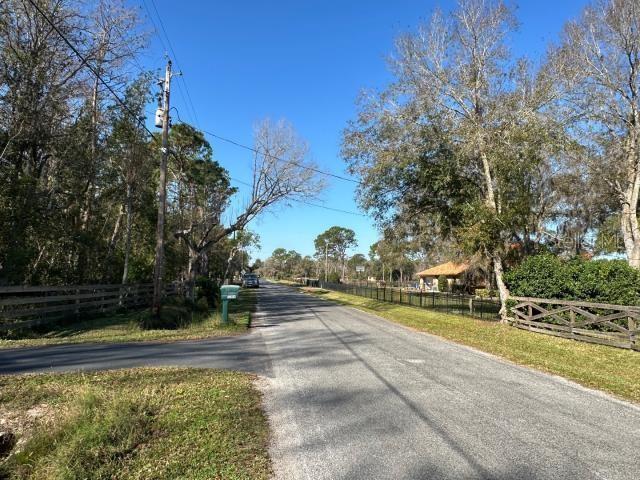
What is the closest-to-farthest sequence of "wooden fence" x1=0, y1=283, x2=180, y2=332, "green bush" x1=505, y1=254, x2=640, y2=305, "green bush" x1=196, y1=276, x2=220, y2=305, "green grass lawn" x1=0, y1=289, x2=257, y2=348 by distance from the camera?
"green grass lawn" x1=0, y1=289, x2=257, y2=348 → "wooden fence" x1=0, y1=283, x2=180, y2=332 → "green bush" x1=505, y1=254, x2=640, y2=305 → "green bush" x1=196, y1=276, x2=220, y2=305

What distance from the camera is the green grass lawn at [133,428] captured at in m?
4.25

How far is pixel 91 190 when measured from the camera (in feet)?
66.6

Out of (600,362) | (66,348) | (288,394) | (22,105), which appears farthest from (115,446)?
(22,105)

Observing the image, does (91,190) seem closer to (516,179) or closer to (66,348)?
(66,348)

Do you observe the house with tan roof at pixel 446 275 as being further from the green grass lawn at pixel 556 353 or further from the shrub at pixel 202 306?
the green grass lawn at pixel 556 353

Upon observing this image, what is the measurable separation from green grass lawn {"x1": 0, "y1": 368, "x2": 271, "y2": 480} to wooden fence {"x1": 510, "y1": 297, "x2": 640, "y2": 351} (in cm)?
1059

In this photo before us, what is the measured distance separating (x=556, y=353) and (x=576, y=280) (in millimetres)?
5282

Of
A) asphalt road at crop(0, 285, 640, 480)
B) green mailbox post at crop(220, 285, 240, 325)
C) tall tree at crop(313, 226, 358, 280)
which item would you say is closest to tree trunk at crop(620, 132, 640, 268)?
asphalt road at crop(0, 285, 640, 480)

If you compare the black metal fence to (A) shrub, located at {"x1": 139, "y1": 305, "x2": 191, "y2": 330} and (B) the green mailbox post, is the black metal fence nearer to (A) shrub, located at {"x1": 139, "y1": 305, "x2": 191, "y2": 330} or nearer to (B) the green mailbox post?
(B) the green mailbox post

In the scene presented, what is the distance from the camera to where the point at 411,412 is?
19.2ft

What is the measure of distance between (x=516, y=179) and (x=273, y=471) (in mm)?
16721

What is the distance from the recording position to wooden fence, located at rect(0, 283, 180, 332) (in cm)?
1256

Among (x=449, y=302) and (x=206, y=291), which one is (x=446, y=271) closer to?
(x=449, y=302)

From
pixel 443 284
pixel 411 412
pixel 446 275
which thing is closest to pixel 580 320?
pixel 411 412
